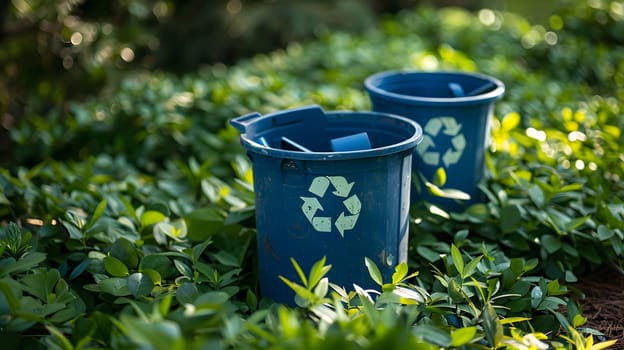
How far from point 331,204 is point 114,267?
2.66 feet

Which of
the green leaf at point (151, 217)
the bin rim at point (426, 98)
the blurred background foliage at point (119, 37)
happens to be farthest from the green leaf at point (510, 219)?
the blurred background foliage at point (119, 37)

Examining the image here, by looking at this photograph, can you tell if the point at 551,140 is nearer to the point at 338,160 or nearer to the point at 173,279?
the point at 338,160

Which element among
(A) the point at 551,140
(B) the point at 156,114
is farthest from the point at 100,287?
(A) the point at 551,140

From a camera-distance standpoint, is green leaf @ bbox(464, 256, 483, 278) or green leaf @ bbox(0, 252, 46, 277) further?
green leaf @ bbox(464, 256, 483, 278)

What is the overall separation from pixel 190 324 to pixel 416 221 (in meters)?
1.40

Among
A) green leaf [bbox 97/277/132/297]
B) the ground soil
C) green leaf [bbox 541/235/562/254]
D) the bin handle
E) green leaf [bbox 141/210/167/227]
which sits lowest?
the ground soil

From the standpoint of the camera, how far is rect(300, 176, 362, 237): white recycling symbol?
2178 mm

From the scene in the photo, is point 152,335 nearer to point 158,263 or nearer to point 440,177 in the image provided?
point 158,263

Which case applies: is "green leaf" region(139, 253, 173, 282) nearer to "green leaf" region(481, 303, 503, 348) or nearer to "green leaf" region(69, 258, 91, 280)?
"green leaf" region(69, 258, 91, 280)

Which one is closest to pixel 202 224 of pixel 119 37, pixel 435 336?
pixel 435 336

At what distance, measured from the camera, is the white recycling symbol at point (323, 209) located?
2.18 metres

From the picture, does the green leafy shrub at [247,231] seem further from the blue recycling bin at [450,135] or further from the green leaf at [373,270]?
the blue recycling bin at [450,135]

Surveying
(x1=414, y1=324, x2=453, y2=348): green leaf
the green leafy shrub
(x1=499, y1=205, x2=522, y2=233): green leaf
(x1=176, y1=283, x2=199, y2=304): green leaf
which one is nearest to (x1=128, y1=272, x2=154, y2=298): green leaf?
the green leafy shrub

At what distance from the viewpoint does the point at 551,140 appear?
369cm
